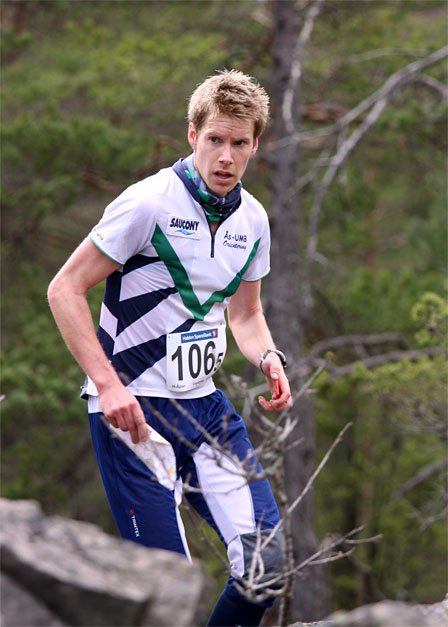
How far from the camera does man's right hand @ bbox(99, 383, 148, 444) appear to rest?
289 centimetres

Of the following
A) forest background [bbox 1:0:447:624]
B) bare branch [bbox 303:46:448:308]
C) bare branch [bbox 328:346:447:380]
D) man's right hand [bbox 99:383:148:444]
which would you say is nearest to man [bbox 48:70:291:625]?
man's right hand [bbox 99:383:148:444]

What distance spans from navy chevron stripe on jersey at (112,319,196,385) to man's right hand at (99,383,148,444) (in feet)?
0.82

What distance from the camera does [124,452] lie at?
123 inches

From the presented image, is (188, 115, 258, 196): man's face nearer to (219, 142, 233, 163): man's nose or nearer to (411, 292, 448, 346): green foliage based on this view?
(219, 142, 233, 163): man's nose

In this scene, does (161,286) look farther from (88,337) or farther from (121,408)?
(121,408)

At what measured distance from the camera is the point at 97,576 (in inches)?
80.7

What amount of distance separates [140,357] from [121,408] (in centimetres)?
34

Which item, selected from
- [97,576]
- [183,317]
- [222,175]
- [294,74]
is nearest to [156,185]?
[222,175]

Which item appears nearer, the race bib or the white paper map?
the white paper map

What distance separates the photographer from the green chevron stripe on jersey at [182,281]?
10.3 feet

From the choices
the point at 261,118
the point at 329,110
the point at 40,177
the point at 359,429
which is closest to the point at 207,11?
the point at 329,110

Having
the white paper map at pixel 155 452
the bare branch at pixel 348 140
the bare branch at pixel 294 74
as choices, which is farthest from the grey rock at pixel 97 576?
the bare branch at pixel 294 74

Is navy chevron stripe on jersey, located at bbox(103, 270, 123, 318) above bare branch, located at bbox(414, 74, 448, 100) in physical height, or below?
below

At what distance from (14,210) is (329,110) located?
427 centimetres
